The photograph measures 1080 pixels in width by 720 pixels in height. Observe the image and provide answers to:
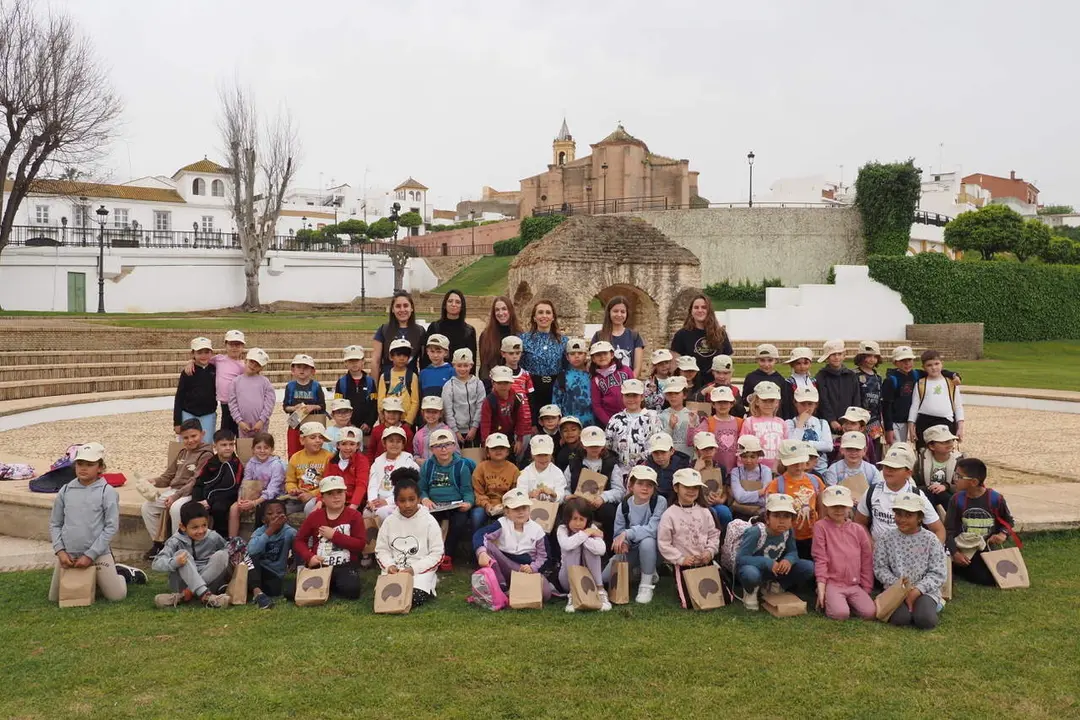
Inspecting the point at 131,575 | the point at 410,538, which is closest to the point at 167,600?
the point at 131,575

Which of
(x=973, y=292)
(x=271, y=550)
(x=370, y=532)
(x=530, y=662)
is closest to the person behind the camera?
(x=530, y=662)

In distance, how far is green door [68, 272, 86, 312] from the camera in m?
32.8

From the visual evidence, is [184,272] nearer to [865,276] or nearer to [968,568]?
[865,276]

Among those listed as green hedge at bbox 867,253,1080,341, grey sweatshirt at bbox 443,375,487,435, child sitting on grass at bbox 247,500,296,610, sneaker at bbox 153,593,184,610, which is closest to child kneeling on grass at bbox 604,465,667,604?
grey sweatshirt at bbox 443,375,487,435

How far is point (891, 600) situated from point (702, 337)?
324cm

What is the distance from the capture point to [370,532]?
5.94 meters

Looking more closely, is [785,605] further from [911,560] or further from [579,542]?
[579,542]

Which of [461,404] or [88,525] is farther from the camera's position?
[461,404]

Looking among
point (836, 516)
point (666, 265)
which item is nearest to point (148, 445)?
point (836, 516)

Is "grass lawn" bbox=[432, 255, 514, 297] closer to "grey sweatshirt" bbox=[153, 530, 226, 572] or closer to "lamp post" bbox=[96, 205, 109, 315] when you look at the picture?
"lamp post" bbox=[96, 205, 109, 315]

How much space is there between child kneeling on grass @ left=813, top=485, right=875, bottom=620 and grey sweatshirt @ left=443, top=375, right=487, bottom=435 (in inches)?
106

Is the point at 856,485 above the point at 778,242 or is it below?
below

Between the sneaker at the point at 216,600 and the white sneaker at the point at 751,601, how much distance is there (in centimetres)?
317

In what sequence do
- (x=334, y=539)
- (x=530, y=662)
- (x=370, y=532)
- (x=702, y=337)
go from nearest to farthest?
(x=530, y=662) < (x=334, y=539) < (x=370, y=532) < (x=702, y=337)
